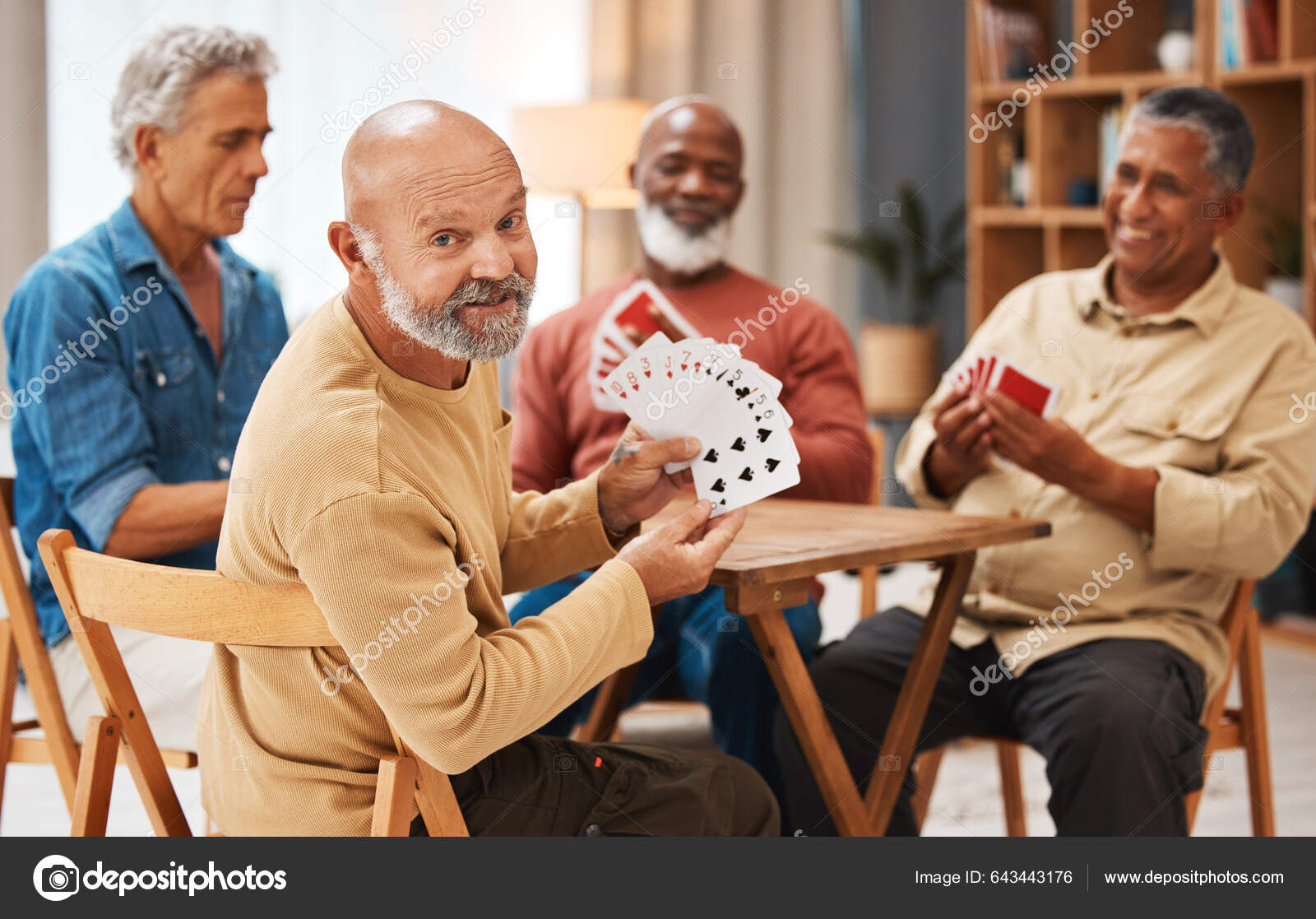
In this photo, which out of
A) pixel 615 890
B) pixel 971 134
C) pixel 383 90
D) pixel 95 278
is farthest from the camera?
pixel 971 134

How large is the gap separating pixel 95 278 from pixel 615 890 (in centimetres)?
125

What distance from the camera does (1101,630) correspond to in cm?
198

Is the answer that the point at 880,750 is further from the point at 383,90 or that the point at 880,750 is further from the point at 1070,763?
the point at 383,90

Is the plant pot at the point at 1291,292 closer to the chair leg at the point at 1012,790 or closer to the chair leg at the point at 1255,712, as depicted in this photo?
the chair leg at the point at 1255,712

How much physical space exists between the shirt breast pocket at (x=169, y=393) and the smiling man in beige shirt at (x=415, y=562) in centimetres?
71

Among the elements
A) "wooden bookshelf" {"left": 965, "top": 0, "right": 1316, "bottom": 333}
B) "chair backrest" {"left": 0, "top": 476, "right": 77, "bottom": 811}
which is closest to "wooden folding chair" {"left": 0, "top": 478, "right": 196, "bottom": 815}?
"chair backrest" {"left": 0, "top": 476, "right": 77, "bottom": 811}

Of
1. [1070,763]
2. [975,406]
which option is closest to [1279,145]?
[975,406]

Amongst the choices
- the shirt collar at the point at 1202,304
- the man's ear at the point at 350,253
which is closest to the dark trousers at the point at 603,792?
the man's ear at the point at 350,253

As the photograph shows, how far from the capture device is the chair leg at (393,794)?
120cm

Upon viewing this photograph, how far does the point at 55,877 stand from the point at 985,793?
6.76ft

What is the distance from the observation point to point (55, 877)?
52.3 inches

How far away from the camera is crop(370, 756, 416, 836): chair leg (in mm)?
→ 1202

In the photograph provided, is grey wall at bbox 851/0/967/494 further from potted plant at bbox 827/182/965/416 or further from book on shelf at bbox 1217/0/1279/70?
book on shelf at bbox 1217/0/1279/70

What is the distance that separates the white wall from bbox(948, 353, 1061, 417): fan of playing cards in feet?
7.77
